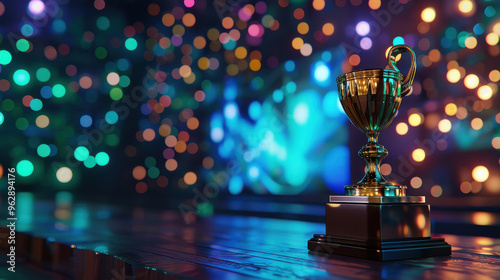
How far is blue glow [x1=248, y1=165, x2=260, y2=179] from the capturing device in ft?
12.4

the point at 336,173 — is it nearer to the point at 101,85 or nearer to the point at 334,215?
the point at 334,215

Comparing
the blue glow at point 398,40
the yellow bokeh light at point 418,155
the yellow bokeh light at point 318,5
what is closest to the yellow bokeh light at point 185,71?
the yellow bokeh light at point 318,5

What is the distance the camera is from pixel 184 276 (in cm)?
66

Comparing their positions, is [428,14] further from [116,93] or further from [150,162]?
[116,93]

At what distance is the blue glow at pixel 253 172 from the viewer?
3767 millimetres

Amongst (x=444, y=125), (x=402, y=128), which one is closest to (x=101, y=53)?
(x=402, y=128)

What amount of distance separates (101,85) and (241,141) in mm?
2299

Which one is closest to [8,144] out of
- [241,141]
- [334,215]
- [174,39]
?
[174,39]

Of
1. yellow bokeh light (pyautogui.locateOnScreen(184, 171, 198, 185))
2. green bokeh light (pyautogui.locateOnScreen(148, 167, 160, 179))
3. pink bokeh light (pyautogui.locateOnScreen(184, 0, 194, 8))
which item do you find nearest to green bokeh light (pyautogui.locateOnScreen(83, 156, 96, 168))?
green bokeh light (pyautogui.locateOnScreen(148, 167, 160, 179))

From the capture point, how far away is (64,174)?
5.04m

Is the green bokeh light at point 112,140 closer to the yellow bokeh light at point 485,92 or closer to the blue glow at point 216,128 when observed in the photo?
Answer: the blue glow at point 216,128

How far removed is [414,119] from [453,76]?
1.26 feet

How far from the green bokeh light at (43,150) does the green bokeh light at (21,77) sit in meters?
0.79

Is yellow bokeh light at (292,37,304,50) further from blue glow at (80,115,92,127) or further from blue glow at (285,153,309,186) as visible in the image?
blue glow at (80,115,92,127)
